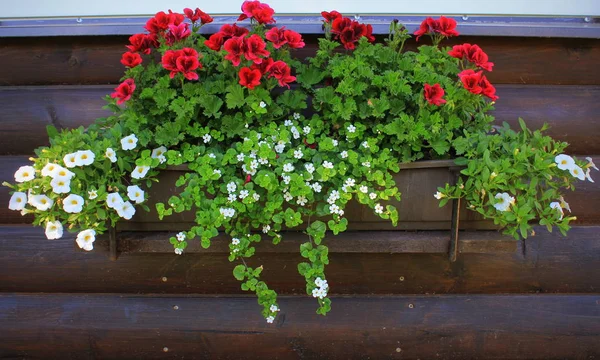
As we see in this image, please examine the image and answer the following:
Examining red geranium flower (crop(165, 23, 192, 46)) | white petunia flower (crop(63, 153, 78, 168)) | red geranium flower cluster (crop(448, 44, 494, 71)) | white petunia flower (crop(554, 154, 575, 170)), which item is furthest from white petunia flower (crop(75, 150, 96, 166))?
white petunia flower (crop(554, 154, 575, 170))

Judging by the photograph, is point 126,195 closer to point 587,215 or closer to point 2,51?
point 2,51

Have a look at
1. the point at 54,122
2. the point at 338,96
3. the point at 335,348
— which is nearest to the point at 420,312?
the point at 335,348

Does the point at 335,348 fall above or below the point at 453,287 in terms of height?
below

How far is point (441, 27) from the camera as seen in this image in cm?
144

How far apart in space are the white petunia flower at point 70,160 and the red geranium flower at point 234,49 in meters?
0.40

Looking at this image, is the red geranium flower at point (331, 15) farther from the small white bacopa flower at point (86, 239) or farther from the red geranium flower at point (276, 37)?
the small white bacopa flower at point (86, 239)

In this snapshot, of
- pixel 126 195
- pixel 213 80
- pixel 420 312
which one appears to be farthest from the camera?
pixel 420 312

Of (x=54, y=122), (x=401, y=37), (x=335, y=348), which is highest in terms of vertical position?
(x=401, y=37)

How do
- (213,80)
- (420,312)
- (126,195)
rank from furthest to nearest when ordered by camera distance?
(420,312)
(213,80)
(126,195)

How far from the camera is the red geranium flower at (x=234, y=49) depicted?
4.29 ft

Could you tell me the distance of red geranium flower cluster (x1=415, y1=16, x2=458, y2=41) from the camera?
4.73 ft

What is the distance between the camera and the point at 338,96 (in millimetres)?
1415

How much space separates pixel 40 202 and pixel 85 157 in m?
0.14

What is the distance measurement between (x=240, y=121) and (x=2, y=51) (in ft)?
2.70
